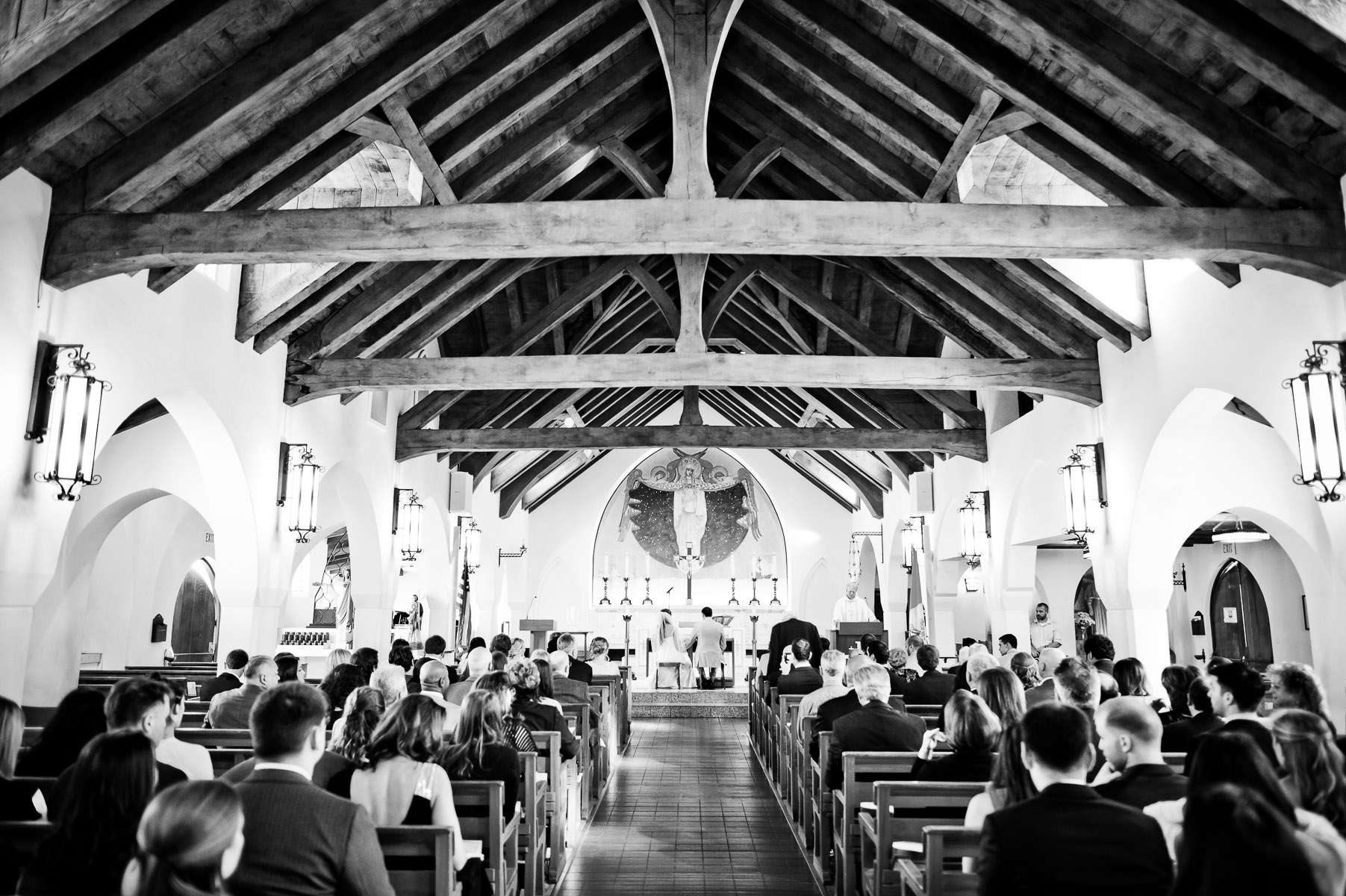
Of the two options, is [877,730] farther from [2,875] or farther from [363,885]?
[2,875]

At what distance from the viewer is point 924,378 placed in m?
9.30

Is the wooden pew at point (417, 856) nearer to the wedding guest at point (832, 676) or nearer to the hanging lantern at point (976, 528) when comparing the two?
the wedding guest at point (832, 676)

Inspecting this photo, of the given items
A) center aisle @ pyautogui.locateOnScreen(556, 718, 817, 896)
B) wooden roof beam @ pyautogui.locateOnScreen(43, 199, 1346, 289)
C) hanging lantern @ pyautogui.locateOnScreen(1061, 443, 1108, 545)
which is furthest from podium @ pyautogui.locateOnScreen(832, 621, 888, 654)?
wooden roof beam @ pyautogui.locateOnScreen(43, 199, 1346, 289)

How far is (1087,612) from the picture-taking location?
17.1 meters

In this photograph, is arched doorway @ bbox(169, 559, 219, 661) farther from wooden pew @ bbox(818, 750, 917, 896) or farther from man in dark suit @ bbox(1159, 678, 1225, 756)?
man in dark suit @ bbox(1159, 678, 1225, 756)

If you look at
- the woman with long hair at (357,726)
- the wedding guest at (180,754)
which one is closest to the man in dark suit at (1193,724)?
the woman with long hair at (357,726)

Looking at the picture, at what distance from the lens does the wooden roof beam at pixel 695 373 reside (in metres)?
9.02

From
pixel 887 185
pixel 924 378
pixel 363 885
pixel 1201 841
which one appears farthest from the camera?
pixel 924 378

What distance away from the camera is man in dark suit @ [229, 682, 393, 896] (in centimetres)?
237

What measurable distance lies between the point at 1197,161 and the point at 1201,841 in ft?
17.8

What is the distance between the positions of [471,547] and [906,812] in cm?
1194

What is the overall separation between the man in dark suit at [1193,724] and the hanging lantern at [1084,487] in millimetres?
4321

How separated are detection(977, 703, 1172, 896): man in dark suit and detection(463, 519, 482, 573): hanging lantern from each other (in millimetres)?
13216

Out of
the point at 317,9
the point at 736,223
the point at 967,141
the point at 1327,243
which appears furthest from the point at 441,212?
the point at 1327,243
